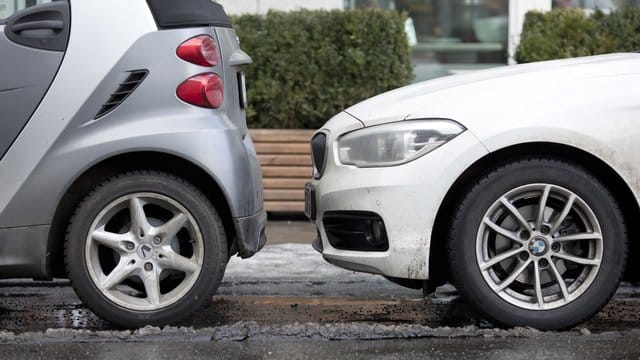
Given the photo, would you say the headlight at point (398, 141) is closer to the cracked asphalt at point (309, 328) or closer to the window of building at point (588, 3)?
the cracked asphalt at point (309, 328)

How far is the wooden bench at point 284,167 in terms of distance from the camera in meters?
8.34

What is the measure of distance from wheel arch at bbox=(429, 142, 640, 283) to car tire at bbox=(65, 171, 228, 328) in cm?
93

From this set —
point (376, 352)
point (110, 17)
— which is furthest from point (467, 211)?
point (110, 17)

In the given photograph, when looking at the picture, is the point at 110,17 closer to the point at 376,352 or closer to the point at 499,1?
the point at 376,352

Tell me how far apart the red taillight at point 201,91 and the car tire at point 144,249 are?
35 centimetres

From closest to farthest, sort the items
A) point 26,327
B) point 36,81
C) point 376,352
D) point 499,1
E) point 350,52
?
1. point 376,352
2. point 36,81
3. point 26,327
4. point 350,52
5. point 499,1

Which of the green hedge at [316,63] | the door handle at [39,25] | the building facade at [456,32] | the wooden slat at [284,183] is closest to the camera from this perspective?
the door handle at [39,25]

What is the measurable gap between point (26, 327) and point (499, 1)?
23.3ft

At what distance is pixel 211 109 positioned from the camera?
4.69 metres

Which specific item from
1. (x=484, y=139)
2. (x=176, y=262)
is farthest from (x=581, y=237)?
(x=176, y=262)

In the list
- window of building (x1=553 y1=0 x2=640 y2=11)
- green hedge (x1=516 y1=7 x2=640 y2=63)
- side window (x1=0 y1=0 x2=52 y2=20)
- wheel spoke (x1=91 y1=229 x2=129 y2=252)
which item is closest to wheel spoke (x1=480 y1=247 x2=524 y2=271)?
wheel spoke (x1=91 y1=229 x2=129 y2=252)

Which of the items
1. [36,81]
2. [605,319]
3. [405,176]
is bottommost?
[605,319]

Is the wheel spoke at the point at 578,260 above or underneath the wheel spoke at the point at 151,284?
above

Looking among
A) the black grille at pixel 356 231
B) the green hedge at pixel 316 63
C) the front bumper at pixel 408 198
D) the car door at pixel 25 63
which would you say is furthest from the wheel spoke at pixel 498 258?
the green hedge at pixel 316 63
